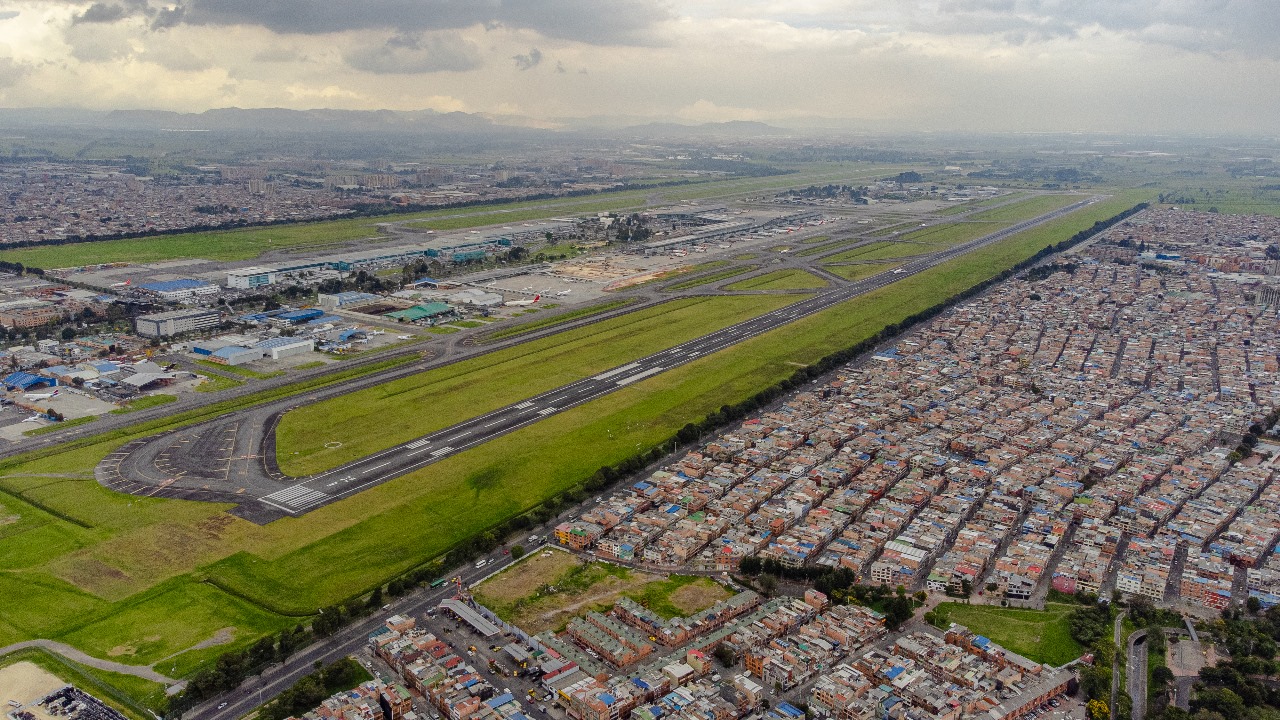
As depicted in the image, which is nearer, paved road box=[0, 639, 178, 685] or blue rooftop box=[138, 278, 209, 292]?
paved road box=[0, 639, 178, 685]

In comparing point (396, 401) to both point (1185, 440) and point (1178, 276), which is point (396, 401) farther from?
point (1178, 276)

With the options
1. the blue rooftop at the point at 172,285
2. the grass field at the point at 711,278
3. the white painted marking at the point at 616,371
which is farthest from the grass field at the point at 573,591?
the blue rooftop at the point at 172,285

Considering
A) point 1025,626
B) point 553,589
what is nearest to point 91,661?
point 553,589

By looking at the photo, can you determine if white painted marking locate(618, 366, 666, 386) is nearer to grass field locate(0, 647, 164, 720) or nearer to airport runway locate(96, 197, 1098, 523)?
airport runway locate(96, 197, 1098, 523)

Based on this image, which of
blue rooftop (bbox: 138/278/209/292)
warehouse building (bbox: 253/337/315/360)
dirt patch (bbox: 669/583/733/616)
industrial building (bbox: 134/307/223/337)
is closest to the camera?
dirt patch (bbox: 669/583/733/616)

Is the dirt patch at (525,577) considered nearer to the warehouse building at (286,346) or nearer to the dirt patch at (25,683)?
the dirt patch at (25,683)

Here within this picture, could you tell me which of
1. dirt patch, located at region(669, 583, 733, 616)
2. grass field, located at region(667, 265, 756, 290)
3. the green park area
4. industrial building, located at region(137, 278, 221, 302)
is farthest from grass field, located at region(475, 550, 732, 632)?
industrial building, located at region(137, 278, 221, 302)

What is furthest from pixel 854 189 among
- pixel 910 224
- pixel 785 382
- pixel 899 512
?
pixel 899 512
